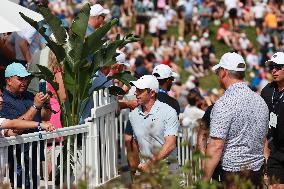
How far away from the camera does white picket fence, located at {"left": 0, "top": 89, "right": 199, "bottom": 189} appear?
9320 mm

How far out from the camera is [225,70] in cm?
879

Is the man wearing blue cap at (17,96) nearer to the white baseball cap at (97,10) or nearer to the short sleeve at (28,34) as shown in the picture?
the white baseball cap at (97,10)

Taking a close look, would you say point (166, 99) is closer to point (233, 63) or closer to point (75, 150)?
point (75, 150)

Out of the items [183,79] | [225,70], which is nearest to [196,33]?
[183,79]

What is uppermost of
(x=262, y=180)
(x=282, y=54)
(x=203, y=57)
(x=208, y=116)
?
(x=203, y=57)

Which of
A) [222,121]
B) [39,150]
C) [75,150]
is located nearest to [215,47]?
[75,150]

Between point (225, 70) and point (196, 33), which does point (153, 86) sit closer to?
point (225, 70)

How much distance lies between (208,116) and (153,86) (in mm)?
668

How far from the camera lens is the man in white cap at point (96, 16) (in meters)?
12.5

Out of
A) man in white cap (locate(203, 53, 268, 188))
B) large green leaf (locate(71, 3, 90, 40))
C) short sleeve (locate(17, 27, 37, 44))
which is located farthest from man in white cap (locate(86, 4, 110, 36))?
man in white cap (locate(203, 53, 268, 188))

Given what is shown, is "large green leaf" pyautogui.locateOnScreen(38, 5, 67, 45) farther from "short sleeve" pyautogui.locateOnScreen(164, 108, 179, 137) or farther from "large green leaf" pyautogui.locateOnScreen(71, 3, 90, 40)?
"short sleeve" pyautogui.locateOnScreen(164, 108, 179, 137)

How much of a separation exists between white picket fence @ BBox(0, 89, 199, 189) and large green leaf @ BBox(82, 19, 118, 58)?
1.58ft

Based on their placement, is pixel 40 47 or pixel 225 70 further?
pixel 40 47

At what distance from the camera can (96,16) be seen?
41.4ft
